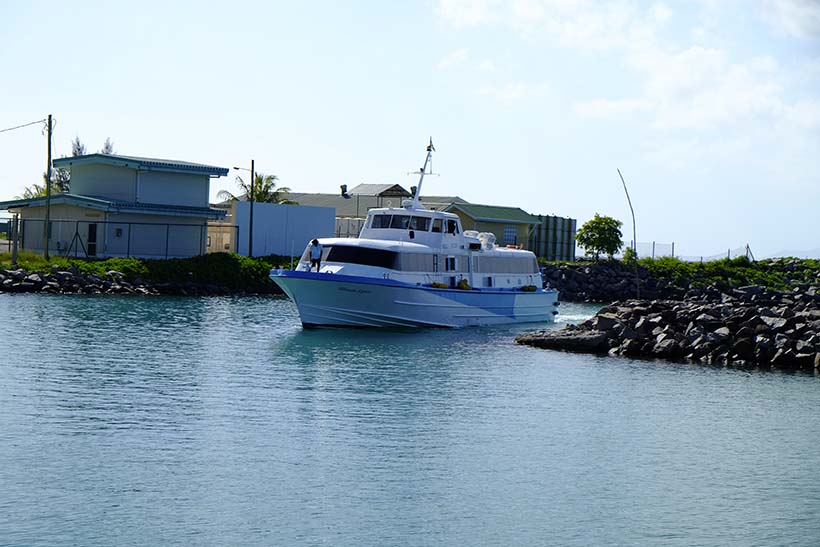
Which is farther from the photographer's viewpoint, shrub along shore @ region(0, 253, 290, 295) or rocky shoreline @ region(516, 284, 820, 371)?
shrub along shore @ region(0, 253, 290, 295)

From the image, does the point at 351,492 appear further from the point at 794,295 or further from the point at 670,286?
the point at 670,286

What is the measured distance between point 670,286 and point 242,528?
63.1 m

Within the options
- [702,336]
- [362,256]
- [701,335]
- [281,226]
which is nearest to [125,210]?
[281,226]

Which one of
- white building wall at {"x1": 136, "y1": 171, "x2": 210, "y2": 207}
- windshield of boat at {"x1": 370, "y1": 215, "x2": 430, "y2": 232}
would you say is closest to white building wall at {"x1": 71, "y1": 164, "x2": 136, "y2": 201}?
white building wall at {"x1": 136, "y1": 171, "x2": 210, "y2": 207}

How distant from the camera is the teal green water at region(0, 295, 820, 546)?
50.9 feet

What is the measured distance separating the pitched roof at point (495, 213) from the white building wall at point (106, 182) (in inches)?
1012

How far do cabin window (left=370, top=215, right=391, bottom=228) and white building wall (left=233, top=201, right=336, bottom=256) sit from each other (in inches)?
1027

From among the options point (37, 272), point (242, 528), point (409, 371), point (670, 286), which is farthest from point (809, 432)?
point (670, 286)

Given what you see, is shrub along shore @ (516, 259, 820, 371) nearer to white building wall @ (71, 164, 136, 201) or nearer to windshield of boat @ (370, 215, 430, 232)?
windshield of boat @ (370, 215, 430, 232)

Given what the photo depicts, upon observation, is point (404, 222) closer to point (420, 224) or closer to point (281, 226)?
point (420, 224)

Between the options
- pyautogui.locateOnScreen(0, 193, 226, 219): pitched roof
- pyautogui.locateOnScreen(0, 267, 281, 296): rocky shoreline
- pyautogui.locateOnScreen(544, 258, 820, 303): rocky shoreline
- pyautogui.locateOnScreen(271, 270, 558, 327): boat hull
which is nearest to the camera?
pyautogui.locateOnScreen(271, 270, 558, 327): boat hull

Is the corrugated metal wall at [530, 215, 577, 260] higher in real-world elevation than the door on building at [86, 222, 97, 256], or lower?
higher

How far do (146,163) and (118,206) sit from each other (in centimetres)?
367

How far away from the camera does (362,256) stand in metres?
39.9
